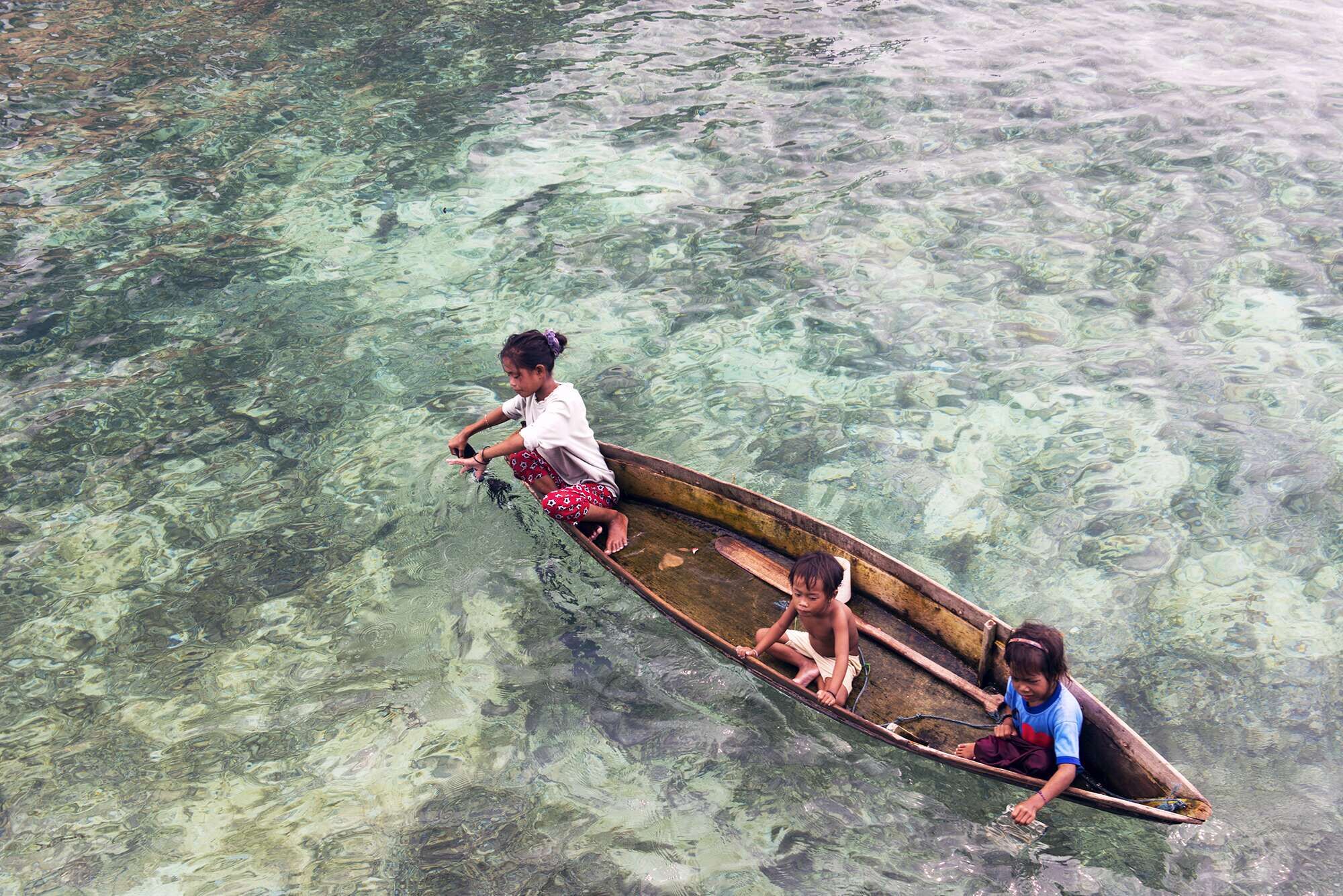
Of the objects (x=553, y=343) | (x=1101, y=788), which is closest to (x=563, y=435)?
(x=553, y=343)

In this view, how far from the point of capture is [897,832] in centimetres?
501

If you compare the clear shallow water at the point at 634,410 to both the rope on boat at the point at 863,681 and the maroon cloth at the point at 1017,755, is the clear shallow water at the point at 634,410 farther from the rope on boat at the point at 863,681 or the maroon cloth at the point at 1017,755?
the maroon cloth at the point at 1017,755

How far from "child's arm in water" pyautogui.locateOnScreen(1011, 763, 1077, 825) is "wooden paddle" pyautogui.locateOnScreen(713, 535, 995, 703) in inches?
32.2

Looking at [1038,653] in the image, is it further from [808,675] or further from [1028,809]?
[808,675]

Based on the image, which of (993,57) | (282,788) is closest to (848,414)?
(282,788)

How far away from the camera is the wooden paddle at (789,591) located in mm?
5461

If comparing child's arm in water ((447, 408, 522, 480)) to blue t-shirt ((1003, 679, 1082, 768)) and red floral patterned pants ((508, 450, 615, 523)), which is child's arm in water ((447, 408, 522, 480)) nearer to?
red floral patterned pants ((508, 450, 615, 523))

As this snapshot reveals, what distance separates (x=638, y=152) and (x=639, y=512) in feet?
21.5

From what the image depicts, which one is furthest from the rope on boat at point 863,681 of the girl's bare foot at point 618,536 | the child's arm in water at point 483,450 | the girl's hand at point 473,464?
the girl's hand at point 473,464

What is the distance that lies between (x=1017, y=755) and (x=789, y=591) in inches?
72.1

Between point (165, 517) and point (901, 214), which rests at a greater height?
point (901, 214)

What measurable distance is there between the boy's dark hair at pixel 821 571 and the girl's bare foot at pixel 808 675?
25.0 inches

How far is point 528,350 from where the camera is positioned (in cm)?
623

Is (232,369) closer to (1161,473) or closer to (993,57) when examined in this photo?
(1161,473)
